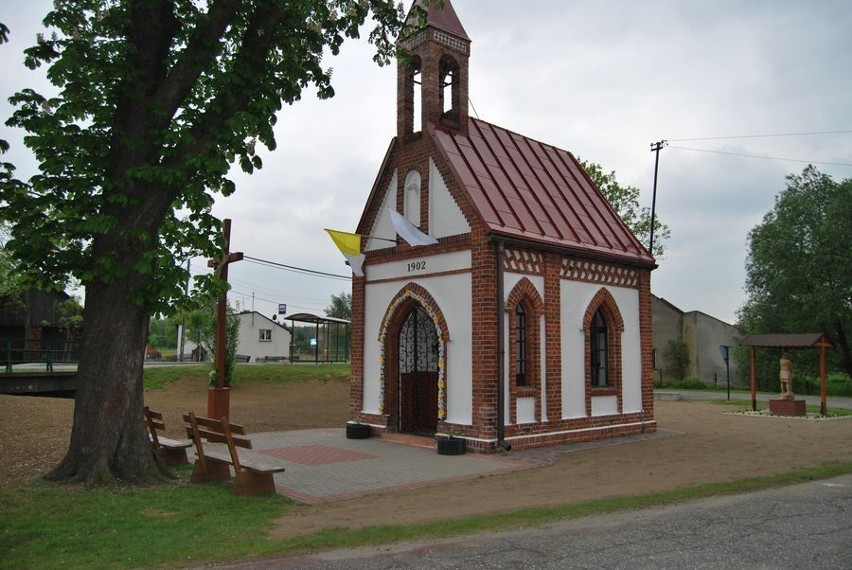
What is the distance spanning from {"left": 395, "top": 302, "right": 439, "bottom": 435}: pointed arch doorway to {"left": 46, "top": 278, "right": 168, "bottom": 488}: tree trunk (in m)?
6.41

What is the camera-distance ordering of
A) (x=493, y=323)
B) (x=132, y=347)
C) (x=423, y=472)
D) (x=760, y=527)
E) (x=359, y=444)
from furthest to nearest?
(x=359, y=444) → (x=493, y=323) → (x=423, y=472) → (x=132, y=347) → (x=760, y=527)

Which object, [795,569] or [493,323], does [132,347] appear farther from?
[795,569]

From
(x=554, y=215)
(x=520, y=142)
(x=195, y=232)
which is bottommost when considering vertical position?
(x=195, y=232)

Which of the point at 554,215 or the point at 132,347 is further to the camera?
the point at 554,215

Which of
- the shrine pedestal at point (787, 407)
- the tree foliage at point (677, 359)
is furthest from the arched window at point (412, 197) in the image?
the tree foliage at point (677, 359)


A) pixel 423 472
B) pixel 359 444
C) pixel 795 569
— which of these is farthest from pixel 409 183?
pixel 795 569

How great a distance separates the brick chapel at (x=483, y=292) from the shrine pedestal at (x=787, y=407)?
6982mm

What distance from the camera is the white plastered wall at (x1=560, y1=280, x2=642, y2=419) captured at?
1434cm

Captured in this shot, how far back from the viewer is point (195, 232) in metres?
9.88

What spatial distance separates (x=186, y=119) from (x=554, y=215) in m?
8.31

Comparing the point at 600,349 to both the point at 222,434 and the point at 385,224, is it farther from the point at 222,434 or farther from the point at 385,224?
the point at 222,434

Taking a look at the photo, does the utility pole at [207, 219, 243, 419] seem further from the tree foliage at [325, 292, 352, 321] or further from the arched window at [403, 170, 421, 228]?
the tree foliage at [325, 292, 352, 321]

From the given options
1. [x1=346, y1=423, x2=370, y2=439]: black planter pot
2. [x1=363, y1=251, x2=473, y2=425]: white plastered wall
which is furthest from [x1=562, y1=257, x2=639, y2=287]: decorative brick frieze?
[x1=346, y1=423, x2=370, y2=439]: black planter pot

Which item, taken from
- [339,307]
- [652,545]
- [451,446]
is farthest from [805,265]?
[339,307]
